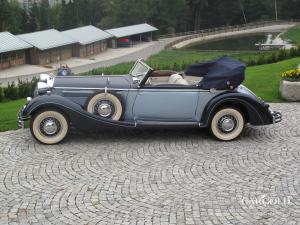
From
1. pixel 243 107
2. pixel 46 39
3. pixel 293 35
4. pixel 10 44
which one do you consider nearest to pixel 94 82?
pixel 243 107

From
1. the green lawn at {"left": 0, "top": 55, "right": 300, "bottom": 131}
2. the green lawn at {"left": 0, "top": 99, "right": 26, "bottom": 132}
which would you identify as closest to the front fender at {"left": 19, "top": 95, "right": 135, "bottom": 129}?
the green lawn at {"left": 0, "top": 99, "right": 26, "bottom": 132}

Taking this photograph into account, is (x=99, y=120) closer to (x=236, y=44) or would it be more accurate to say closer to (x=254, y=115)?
(x=254, y=115)

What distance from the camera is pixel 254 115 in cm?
967

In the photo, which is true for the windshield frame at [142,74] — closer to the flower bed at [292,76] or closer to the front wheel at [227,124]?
the front wheel at [227,124]

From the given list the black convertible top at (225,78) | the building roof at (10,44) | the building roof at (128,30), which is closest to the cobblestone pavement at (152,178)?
the black convertible top at (225,78)

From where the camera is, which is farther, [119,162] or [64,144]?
[64,144]

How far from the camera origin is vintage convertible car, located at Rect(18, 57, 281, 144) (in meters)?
9.39

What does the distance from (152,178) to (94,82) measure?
→ 304 cm

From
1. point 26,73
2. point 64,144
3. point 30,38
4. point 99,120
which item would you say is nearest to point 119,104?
point 99,120

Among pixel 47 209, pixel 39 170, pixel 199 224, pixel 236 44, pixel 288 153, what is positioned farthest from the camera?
pixel 236 44

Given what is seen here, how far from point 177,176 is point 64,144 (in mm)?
2774

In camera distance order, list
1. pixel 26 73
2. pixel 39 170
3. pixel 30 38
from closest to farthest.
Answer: pixel 39 170, pixel 26 73, pixel 30 38

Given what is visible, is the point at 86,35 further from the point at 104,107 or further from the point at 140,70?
the point at 104,107

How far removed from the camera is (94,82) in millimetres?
9867
